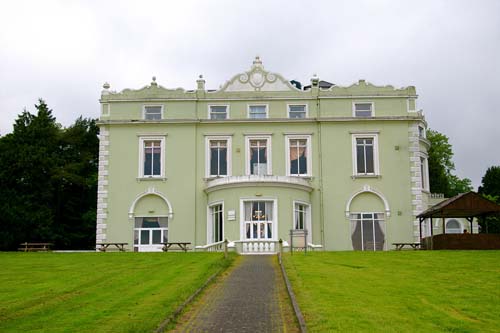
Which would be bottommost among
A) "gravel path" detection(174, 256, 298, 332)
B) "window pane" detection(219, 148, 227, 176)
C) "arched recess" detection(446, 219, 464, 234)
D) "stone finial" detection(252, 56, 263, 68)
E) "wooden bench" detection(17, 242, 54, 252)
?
"gravel path" detection(174, 256, 298, 332)

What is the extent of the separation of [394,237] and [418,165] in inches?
191

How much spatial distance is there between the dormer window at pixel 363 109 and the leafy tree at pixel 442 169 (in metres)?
23.2

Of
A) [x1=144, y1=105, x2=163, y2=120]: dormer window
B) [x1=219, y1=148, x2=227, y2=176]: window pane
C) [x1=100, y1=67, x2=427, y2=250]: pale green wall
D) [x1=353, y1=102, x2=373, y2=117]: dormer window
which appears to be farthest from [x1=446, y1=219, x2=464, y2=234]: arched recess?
[x1=144, y1=105, x2=163, y2=120]: dormer window

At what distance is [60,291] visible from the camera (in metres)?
17.7

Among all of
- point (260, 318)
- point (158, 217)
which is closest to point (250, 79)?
point (158, 217)

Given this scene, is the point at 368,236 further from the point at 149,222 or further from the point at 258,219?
the point at 149,222

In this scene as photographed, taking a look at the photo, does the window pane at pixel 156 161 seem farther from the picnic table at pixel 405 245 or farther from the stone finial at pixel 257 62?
the picnic table at pixel 405 245

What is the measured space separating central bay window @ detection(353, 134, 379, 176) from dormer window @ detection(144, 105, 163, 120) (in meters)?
12.6

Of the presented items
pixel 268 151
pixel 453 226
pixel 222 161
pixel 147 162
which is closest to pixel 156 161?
pixel 147 162

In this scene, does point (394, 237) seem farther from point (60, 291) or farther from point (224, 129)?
point (60, 291)

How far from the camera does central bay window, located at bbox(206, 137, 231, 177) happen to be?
40.7 metres

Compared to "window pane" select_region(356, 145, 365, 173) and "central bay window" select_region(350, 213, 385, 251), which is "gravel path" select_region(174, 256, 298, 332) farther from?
"window pane" select_region(356, 145, 365, 173)

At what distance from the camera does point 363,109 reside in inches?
1639

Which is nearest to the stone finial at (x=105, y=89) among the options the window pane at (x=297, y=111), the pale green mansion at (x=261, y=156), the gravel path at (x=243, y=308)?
the pale green mansion at (x=261, y=156)
